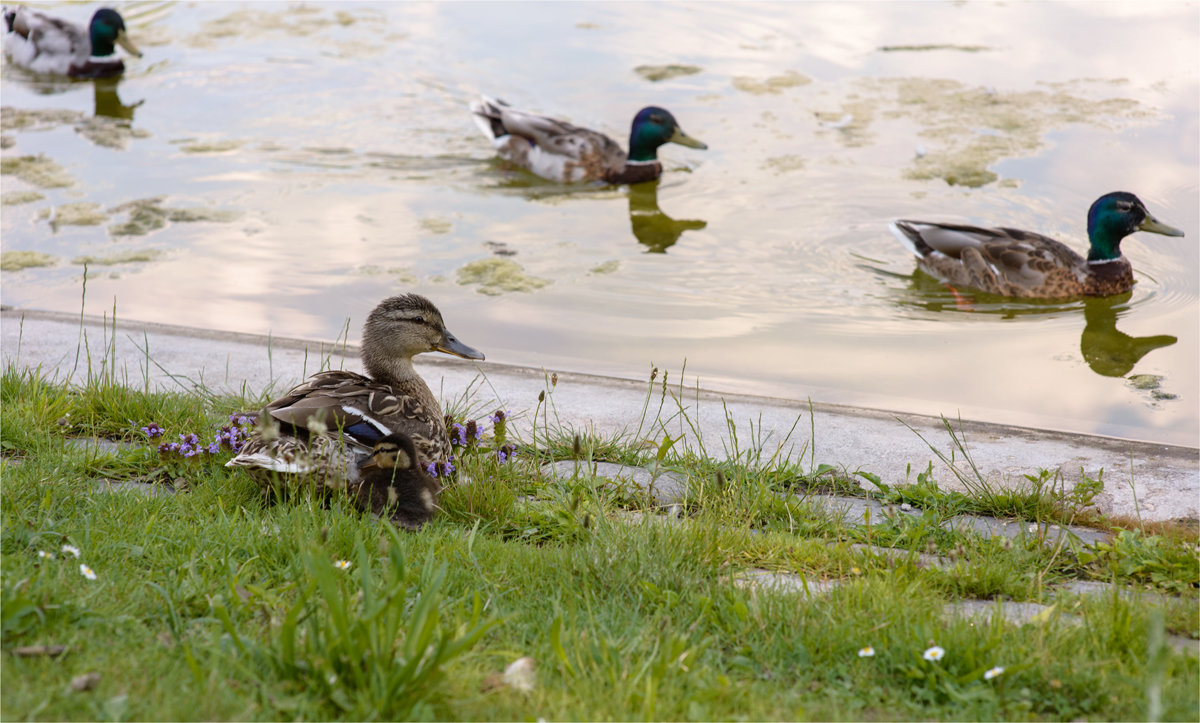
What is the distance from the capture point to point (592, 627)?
2871mm

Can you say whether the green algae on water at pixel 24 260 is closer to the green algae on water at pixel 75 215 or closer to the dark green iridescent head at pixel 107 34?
the green algae on water at pixel 75 215

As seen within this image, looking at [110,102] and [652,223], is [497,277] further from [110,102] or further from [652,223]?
[110,102]

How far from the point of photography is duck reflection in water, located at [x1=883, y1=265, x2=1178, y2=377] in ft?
22.4

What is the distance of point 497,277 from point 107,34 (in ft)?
27.8

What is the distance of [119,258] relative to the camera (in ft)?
26.6

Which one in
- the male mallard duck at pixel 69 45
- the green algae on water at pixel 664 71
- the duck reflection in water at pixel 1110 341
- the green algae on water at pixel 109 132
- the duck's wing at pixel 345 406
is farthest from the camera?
the male mallard duck at pixel 69 45

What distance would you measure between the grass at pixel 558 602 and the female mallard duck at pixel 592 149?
6.53m

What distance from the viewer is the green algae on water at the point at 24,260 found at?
7898 millimetres

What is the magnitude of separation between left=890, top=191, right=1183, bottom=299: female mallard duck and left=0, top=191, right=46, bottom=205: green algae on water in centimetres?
780

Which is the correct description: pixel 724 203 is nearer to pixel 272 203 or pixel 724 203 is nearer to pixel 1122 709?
pixel 272 203

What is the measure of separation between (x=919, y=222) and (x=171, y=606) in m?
6.81

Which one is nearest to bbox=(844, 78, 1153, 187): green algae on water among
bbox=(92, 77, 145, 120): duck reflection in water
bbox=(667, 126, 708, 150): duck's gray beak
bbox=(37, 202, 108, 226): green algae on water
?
bbox=(667, 126, 708, 150): duck's gray beak

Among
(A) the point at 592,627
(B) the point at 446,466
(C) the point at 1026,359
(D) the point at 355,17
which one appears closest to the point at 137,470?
(B) the point at 446,466

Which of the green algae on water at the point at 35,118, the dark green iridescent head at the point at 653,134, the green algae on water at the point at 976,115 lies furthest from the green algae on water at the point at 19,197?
the green algae on water at the point at 976,115
